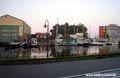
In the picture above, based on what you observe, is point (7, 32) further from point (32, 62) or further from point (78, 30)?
point (32, 62)

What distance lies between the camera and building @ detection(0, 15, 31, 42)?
3460 inches

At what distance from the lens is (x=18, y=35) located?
90188mm

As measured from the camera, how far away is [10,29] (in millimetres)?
88000

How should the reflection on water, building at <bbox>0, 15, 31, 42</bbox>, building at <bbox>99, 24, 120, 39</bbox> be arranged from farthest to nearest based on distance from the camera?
building at <bbox>99, 24, 120, 39</bbox>
building at <bbox>0, 15, 31, 42</bbox>
the reflection on water

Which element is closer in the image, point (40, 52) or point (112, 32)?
point (40, 52)

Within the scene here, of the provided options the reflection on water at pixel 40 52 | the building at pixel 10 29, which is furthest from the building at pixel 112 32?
the reflection on water at pixel 40 52

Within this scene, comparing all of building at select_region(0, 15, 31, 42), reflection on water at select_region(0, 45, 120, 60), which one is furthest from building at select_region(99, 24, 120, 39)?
reflection on water at select_region(0, 45, 120, 60)

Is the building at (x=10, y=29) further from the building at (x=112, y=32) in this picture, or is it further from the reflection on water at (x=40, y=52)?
the building at (x=112, y=32)

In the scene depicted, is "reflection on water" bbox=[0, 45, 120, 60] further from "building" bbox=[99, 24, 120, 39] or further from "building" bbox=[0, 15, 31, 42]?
"building" bbox=[99, 24, 120, 39]

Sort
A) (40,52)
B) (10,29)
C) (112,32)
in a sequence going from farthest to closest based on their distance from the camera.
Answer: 1. (112,32)
2. (10,29)
3. (40,52)

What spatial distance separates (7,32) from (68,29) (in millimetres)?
45423

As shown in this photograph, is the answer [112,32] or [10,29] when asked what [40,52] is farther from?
[112,32]

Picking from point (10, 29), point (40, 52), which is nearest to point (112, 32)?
point (10, 29)

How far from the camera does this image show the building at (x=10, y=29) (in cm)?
8788
